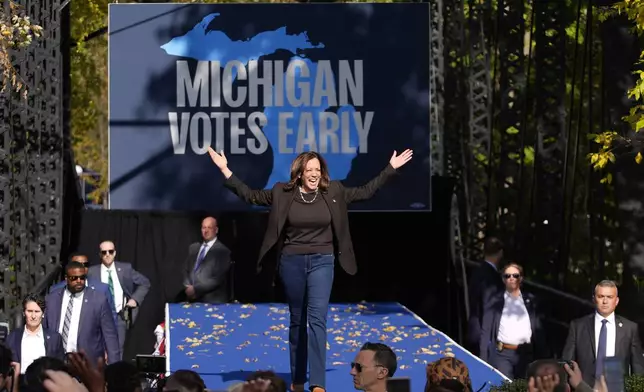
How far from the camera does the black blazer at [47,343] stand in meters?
12.9

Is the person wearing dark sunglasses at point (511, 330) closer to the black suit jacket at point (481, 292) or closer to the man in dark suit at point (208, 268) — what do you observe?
the black suit jacket at point (481, 292)

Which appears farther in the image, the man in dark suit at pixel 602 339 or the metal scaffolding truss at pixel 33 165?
the metal scaffolding truss at pixel 33 165

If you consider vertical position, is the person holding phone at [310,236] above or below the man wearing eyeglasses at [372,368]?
above

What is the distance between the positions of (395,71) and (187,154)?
3282mm

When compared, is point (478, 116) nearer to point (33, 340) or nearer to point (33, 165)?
point (33, 165)

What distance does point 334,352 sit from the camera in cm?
1544

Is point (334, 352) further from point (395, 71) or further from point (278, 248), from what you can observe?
point (395, 71)

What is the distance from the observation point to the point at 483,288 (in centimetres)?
1549

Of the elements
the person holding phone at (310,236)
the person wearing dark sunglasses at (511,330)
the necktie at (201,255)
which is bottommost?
the person wearing dark sunglasses at (511,330)

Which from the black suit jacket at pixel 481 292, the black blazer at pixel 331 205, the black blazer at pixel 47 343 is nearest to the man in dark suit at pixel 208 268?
A: the black suit jacket at pixel 481 292

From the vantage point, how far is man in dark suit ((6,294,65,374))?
42.5 feet

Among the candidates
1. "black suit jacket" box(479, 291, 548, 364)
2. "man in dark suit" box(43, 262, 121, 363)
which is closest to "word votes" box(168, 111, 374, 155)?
"black suit jacket" box(479, 291, 548, 364)

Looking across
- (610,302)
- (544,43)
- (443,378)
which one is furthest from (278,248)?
(544,43)

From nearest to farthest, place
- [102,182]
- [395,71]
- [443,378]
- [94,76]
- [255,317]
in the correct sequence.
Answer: [443,378] → [255,317] → [395,71] → [94,76] → [102,182]
